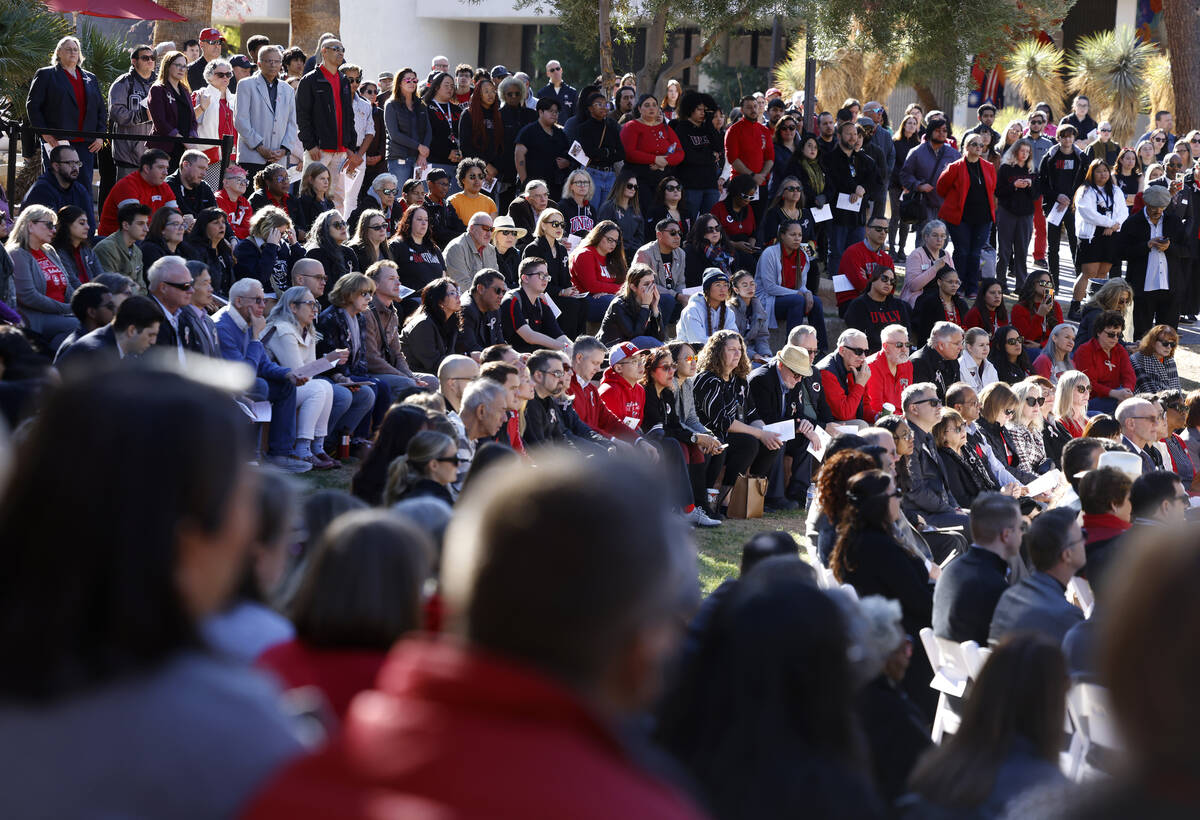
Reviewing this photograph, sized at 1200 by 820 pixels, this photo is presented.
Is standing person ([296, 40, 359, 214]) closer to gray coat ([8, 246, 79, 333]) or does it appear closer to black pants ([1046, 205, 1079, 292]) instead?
gray coat ([8, 246, 79, 333])

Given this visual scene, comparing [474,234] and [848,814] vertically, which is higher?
[474,234]

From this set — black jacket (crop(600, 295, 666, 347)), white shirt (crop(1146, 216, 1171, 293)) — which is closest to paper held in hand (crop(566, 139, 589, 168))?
black jacket (crop(600, 295, 666, 347))

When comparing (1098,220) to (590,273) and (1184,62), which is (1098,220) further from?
(590,273)

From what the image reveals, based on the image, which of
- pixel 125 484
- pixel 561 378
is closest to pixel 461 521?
pixel 125 484

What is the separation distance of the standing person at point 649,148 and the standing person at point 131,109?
439 centimetres

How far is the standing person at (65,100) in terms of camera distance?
11273mm

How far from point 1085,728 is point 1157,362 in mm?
7758

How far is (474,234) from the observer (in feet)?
37.2

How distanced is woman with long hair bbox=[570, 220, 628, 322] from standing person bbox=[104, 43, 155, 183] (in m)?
3.88

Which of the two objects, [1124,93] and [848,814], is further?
[1124,93]

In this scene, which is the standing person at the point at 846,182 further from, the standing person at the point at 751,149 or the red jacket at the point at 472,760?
the red jacket at the point at 472,760

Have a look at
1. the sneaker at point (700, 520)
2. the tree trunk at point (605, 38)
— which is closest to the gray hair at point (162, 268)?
the sneaker at point (700, 520)

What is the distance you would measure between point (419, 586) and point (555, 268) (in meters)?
8.90

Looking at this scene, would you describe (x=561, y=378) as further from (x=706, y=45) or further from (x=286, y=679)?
(x=706, y=45)
